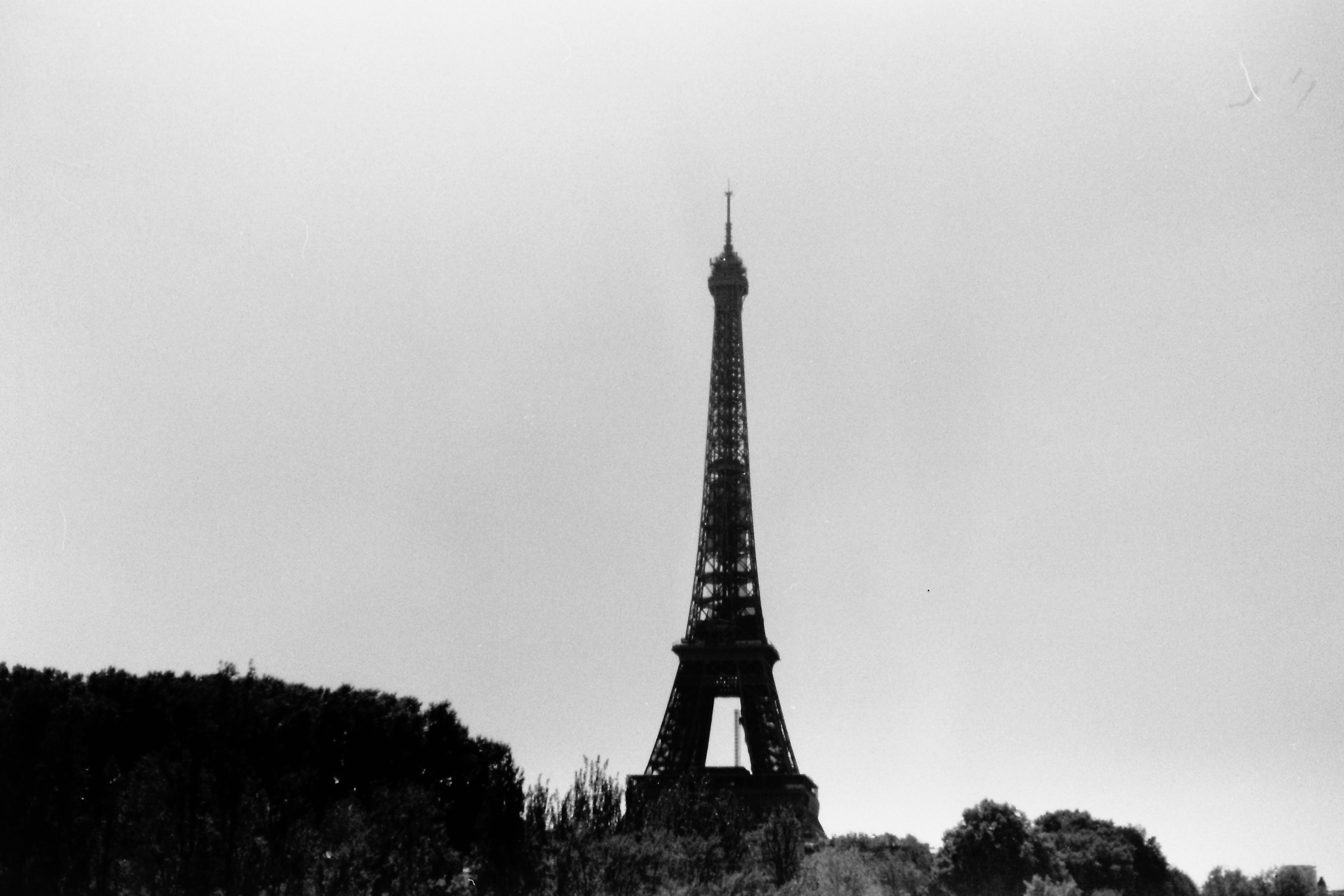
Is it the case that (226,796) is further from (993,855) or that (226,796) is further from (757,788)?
(993,855)

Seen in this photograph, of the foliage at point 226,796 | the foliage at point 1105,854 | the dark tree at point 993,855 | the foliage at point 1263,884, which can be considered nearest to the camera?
the foliage at point 226,796

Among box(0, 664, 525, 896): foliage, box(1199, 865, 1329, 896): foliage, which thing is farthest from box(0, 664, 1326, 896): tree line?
box(1199, 865, 1329, 896): foliage

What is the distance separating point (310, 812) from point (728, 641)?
46370 millimetres

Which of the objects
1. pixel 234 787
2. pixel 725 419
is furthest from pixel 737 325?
pixel 234 787

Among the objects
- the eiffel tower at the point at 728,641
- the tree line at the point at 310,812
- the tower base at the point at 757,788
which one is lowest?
the tree line at the point at 310,812

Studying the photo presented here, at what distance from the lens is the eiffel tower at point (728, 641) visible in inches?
3418

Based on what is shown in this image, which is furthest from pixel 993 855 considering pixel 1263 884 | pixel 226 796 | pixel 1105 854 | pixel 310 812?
pixel 226 796

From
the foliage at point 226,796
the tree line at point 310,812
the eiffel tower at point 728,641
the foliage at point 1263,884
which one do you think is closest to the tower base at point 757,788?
the eiffel tower at point 728,641

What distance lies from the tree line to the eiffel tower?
47.9 ft

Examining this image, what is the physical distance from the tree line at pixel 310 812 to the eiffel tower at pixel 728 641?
1460 cm

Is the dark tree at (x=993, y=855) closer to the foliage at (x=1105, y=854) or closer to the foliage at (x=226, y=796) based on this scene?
the foliage at (x=1105, y=854)

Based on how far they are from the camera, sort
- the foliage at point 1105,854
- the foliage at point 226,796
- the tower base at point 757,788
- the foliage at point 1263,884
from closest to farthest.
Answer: the foliage at point 226,796 < the tower base at point 757,788 < the foliage at point 1105,854 < the foliage at point 1263,884

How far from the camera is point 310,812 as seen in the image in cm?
5019

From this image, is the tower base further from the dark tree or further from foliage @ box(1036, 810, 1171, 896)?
foliage @ box(1036, 810, 1171, 896)
